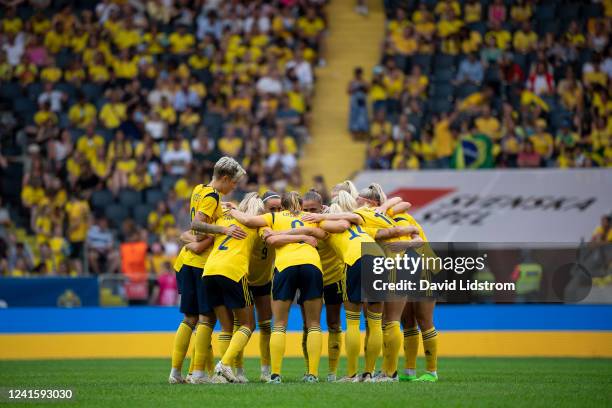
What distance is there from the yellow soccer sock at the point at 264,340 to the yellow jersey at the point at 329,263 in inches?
36.9

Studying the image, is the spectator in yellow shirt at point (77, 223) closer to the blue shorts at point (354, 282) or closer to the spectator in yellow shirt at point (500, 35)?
the spectator in yellow shirt at point (500, 35)

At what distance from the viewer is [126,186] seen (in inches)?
1049

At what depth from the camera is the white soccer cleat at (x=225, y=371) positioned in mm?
13930

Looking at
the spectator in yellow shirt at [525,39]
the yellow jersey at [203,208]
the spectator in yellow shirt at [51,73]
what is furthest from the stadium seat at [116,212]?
the yellow jersey at [203,208]

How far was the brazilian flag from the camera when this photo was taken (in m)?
25.5

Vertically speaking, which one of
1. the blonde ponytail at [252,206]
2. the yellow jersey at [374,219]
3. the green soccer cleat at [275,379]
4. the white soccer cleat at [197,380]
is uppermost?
the blonde ponytail at [252,206]

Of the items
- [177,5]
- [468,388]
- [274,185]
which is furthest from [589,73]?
[468,388]

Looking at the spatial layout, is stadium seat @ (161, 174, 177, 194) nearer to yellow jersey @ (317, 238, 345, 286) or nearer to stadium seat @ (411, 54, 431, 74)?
stadium seat @ (411, 54, 431, 74)

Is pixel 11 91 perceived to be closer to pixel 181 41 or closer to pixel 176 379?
pixel 181 41

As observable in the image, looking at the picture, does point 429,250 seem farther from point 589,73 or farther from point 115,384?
point 589,73

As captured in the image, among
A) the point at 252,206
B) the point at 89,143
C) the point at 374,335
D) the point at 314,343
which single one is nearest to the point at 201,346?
the point at 314,343

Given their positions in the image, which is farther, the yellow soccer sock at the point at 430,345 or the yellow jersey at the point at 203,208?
the yellow soccer sock at the point at 430,345

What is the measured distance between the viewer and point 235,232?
45.8 ft

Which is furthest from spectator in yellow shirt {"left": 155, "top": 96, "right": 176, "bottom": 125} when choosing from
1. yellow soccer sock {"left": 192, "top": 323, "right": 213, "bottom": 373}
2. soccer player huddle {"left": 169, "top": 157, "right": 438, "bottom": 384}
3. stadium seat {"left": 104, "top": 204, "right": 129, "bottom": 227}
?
yellow soccer sock {"left": 192, "top": 323, "right": 213, "bottom": 373}
